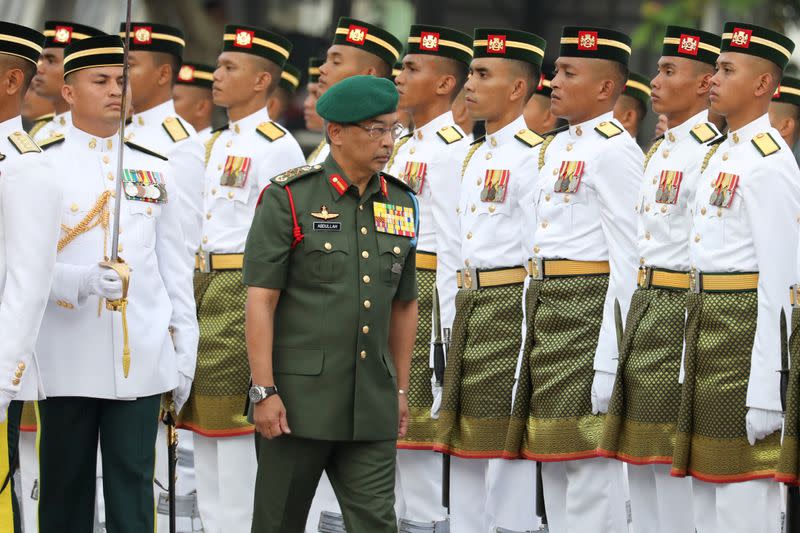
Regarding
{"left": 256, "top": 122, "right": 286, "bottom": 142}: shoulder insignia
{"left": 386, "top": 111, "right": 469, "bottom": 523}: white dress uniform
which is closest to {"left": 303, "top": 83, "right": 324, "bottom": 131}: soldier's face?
{"left": 256, "top": 122, "right": 286, "bottom": 142}: shoulder insignia

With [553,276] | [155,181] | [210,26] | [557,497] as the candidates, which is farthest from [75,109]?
[210,26]

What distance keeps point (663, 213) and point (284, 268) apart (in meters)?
2.13

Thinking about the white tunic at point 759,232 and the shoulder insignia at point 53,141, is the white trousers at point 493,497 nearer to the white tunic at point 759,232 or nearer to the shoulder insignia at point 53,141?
the white tunic at point 759,232

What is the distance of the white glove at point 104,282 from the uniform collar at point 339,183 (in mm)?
812

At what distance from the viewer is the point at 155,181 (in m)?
6.61

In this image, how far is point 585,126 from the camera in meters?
7.85

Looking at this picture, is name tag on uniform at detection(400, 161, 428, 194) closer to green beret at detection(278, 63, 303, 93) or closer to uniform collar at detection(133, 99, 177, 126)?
uniform collar at detection(133, 99, 177, 126)

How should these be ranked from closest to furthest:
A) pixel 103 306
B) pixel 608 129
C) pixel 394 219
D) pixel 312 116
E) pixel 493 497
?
1. pixel 394 219
2. pixel 103 306
3. pixel 608 129
4. pixel 493 497
5. pixel 312 116

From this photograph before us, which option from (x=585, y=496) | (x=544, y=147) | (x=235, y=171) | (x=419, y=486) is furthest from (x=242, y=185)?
(x=585, y=496)

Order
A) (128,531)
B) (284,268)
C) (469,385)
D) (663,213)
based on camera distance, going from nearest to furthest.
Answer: (284,268), (128,531), (663,213), (469,385)

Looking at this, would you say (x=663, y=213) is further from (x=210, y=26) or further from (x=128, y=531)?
(x=210, y=26)

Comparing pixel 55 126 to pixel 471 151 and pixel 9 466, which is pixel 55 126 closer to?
pixel 471 151

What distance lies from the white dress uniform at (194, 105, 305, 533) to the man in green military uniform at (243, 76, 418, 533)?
2.43m

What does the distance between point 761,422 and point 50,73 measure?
4430 mm
